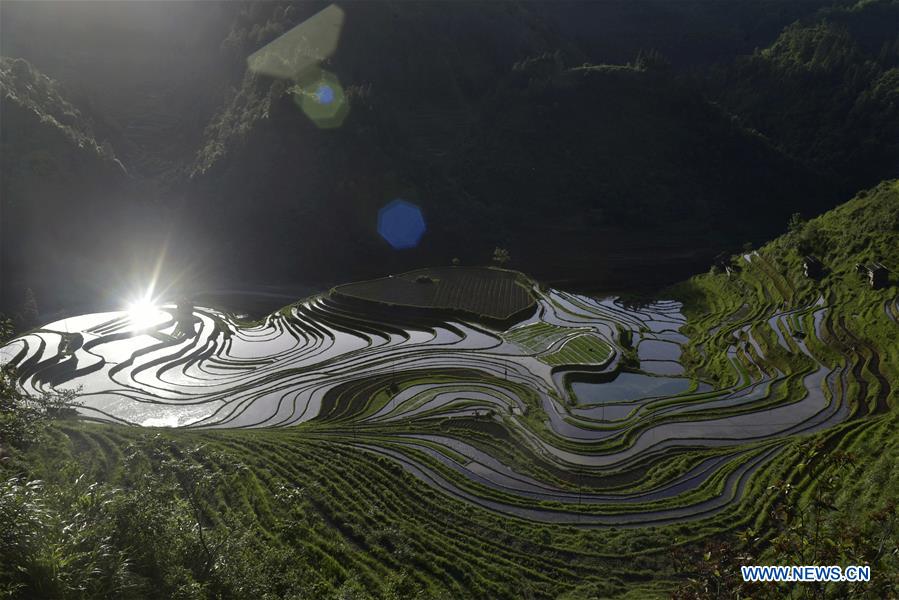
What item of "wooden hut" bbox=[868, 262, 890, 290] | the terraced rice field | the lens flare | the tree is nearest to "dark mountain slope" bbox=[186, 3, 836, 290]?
the lens flare

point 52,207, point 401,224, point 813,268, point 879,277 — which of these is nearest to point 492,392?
point 879,277

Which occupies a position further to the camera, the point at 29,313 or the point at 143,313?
the point at 143,313

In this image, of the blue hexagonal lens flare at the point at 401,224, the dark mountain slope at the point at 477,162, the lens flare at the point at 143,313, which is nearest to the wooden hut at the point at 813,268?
the dark mountain slope at the point at 477,162

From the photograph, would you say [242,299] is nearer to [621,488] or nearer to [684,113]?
[621,488]

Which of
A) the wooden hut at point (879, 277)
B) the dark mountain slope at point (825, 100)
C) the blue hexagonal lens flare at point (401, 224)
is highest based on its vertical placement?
the dark mountain slope at point (825, 100)

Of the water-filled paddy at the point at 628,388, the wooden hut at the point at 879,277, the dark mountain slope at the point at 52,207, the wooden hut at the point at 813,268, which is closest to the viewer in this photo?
the water-filled paddy at the point at 628,388

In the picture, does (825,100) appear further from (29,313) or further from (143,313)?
(29,313)

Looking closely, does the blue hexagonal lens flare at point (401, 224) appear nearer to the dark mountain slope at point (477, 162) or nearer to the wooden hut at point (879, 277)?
the dark mountain slope at point (477, 162)
